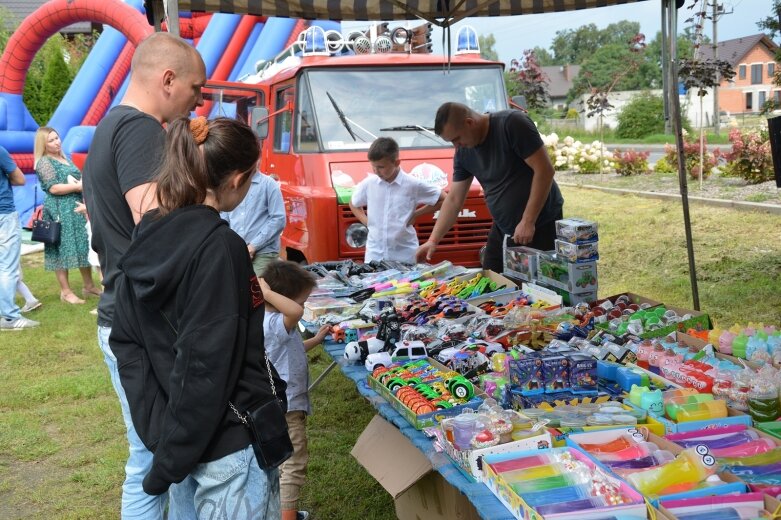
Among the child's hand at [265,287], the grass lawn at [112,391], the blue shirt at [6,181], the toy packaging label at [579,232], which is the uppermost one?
the blue shirt at [6,181]

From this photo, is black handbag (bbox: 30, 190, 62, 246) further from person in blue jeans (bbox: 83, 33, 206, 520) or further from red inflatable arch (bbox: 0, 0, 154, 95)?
person in blue jeans (bbox: 83, 33, 206, 520)

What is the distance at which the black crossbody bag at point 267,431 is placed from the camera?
1.98m

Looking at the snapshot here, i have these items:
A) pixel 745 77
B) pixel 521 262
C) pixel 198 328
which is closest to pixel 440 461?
pixel 198 328

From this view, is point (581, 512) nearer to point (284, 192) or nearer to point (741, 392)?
point (741, 392)

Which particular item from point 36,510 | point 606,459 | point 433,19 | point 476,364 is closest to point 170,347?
point 606,459

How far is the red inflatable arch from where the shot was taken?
13.9 metres

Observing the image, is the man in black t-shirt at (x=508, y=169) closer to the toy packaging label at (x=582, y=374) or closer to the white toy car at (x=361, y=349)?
the white toy car at (x=361, y=349)

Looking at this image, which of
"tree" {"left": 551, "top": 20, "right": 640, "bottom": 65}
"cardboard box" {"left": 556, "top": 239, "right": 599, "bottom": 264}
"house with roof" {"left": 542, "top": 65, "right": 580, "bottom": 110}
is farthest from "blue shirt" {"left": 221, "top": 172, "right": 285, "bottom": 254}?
"tree" {"left": 551, "top": 20, "right": 640, "bottom": 65}

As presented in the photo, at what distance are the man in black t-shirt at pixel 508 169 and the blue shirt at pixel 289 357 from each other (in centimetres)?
189

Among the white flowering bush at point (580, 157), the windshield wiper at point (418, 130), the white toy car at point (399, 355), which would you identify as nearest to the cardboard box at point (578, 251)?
the white toy car at point (399, 355)

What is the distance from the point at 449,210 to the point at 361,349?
7.43ft

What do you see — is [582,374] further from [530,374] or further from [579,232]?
[579,232]

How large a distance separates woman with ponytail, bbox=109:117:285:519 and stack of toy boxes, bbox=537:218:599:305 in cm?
232

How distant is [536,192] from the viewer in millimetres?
4863
